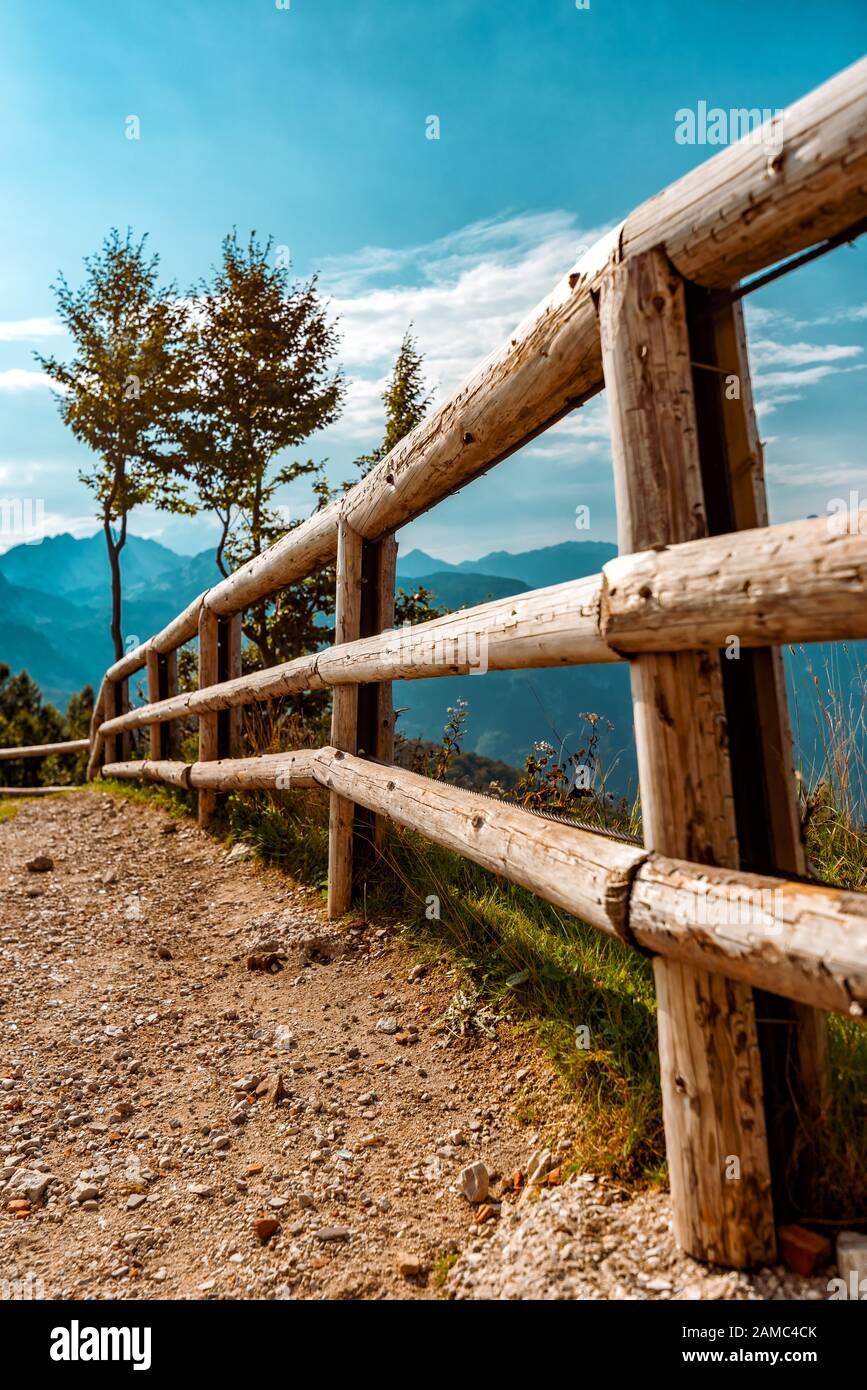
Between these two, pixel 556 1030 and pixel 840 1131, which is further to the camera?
pixel 556 1030

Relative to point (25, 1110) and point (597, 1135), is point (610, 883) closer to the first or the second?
point (597, 1135)

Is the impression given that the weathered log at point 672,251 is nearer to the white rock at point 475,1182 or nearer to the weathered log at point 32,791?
the white rock at point 475,1182

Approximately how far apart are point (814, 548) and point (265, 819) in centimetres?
476

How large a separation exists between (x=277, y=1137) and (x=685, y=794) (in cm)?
177

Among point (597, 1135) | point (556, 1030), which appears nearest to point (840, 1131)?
point (597, 1135)

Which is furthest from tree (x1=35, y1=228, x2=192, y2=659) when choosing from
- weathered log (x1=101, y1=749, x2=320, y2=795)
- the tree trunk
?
weathered log (x1=101, y1=749, x2=320, y2=795)

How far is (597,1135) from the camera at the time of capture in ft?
7.73

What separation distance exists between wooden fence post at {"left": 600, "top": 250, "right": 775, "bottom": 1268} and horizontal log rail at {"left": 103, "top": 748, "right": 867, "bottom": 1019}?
0.11 meters

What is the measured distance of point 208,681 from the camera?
7.14m

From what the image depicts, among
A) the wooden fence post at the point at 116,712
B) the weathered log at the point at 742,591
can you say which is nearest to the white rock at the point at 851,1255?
the weathered log at the point at 742,591

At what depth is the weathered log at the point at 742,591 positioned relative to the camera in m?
1.47

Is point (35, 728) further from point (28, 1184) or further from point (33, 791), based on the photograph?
point (28, 1184)

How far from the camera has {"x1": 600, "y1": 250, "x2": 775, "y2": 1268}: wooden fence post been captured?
1890 millimetres

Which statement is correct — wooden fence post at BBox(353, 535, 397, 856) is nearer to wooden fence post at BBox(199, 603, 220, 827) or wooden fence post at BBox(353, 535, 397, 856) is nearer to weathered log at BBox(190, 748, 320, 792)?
weathered log at BBox(190, 748, 320, 792)
